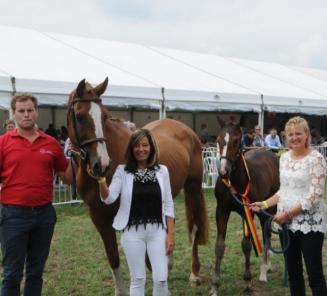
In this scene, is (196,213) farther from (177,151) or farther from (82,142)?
(82,142)

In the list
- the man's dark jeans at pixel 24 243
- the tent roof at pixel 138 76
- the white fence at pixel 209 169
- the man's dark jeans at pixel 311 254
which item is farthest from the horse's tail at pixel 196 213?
the white fence at pixel 209 169

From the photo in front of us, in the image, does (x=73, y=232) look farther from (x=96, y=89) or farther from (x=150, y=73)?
(x=150, y=73)

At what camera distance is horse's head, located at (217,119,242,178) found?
4246mm

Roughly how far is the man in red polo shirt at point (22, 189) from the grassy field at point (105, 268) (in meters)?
1.59

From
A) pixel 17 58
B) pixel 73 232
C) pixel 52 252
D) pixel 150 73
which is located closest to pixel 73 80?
pixel 17 58

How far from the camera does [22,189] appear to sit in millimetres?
2855

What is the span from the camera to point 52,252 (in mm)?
5812

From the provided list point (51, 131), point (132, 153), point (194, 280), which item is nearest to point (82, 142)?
point (132, 153)

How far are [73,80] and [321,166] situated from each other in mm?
7429

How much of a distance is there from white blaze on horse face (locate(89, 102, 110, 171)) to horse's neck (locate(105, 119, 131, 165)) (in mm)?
415

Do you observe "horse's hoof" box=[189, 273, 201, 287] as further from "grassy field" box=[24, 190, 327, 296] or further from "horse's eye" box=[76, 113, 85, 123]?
"horse's eye" box=[76, 113, 85, 123]

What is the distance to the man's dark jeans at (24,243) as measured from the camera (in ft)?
9.36

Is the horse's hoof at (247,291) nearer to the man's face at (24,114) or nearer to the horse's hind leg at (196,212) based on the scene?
the horse's hind leg at (196,212)

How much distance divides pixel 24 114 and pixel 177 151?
2.27 m
